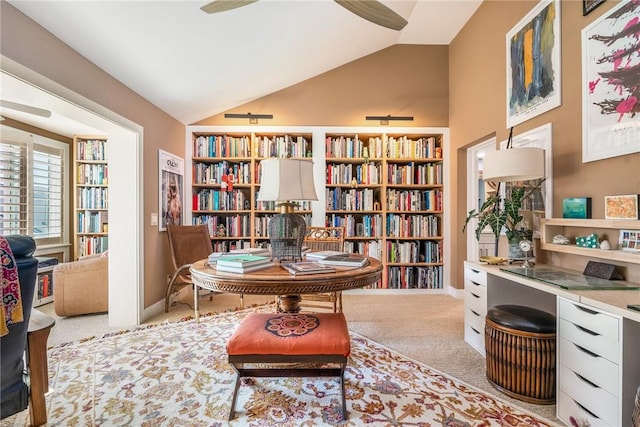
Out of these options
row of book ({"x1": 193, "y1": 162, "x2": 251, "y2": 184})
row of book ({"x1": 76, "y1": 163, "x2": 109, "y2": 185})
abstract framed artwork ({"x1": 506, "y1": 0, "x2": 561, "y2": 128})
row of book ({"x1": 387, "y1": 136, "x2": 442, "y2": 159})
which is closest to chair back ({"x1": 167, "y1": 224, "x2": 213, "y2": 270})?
row of book ({"x1": 193, "y1": 162, "x2": 251, "y2": 184})

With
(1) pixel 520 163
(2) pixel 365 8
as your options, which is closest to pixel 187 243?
(2) pixel 365 8

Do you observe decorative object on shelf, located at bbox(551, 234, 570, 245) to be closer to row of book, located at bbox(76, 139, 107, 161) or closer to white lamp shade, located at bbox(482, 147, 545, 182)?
white lamp shade, located at bbox(482, 147, 545, 182)

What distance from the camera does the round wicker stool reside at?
1563 millimetres

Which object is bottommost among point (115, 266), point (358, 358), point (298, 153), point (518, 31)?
point (358, 358)

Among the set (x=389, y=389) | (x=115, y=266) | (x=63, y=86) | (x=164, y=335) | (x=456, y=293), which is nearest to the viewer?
(x=389, y=389)

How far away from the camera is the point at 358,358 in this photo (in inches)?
80.8

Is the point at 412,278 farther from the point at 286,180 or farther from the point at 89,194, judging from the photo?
the point at 89,194

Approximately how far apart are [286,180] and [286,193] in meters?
0.08

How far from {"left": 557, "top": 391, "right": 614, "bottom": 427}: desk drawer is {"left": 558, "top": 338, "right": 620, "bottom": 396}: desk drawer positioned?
0.53 feet

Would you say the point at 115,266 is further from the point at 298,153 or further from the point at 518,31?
the point at 518,31

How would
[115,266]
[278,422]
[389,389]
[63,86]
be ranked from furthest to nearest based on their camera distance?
[115,266] → [63,86] → [389,389] → [278,422]

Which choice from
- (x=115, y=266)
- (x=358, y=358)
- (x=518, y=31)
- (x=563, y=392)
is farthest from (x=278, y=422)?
(x=518, y=31)

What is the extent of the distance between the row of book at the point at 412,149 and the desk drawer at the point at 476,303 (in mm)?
2110

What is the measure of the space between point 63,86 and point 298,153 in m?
2.41
